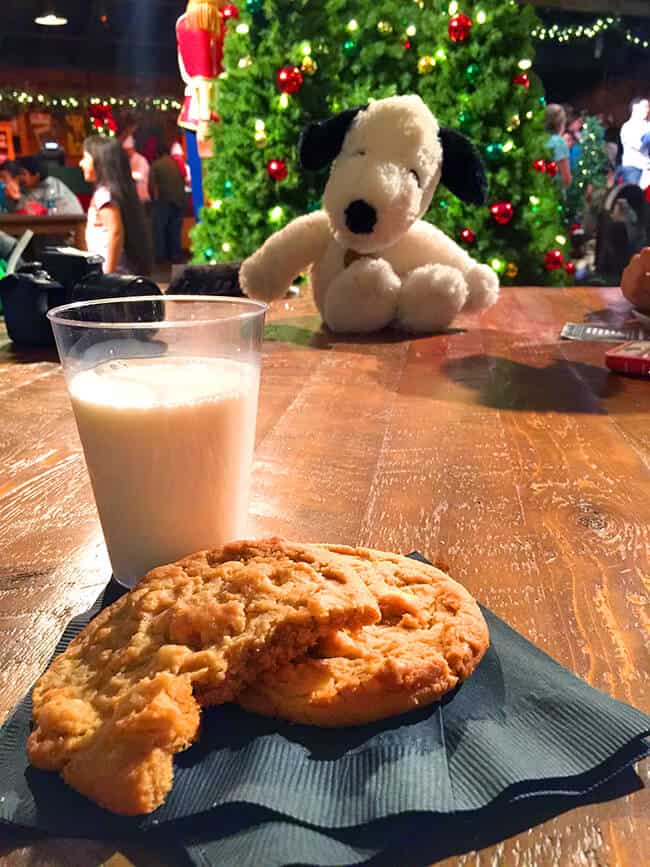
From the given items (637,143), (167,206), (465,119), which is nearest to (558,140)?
(637,143)

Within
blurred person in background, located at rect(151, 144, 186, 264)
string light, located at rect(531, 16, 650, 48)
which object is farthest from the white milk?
string light, located at rect(531, 16, 650, 48)

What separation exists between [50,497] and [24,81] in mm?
10169

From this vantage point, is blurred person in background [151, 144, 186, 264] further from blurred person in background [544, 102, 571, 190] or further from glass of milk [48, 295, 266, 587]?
glass of milk [48, 295, 266, 587]

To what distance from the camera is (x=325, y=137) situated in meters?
1.65

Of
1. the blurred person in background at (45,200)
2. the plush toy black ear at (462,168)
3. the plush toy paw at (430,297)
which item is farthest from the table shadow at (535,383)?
the blurred person in background at (45,200)

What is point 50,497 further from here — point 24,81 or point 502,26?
point 24,81

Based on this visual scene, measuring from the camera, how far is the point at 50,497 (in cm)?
79

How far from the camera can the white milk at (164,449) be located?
546 mm

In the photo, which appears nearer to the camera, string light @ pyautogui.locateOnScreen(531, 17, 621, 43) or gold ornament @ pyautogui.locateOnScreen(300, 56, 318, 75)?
gold ornament @ pyautogui.locateOnScreen(300, 56, 318, 75)

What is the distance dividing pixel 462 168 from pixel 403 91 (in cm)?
186

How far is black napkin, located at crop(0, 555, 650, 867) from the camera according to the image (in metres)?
0.34

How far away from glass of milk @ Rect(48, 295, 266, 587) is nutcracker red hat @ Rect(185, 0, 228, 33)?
3426 millimetres

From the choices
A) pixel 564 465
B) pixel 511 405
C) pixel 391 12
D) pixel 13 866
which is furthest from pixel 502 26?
pixel 13 866

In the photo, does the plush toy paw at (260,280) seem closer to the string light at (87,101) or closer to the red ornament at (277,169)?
the red ornament at (277,169)
